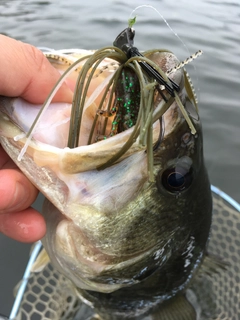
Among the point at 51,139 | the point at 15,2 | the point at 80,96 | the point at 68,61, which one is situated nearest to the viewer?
the point at 80,96

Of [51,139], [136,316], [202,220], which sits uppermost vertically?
[51,139]

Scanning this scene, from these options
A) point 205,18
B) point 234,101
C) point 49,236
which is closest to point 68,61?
point 49,236

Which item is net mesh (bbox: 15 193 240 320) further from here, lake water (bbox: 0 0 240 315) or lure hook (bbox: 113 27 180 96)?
lure hook (bbox: 113 27 180 96)

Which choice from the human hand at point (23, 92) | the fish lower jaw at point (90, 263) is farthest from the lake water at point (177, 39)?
the human hand at point (23, 92)

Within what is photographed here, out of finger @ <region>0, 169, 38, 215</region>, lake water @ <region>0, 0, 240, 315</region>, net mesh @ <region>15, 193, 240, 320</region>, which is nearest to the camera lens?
finger @ <region>0, 169, 38, 215</region>

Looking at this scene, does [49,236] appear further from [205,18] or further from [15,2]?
[15,2]

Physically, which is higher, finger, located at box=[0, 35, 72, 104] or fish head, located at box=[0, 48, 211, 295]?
finger, located at box=[0, 35, 72, 104]

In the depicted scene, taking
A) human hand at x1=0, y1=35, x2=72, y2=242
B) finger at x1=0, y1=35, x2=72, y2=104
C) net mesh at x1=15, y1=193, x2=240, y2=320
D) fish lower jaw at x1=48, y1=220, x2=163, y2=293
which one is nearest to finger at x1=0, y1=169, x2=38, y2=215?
human hand at x1=0, y1=35, x2=72, y2=242
